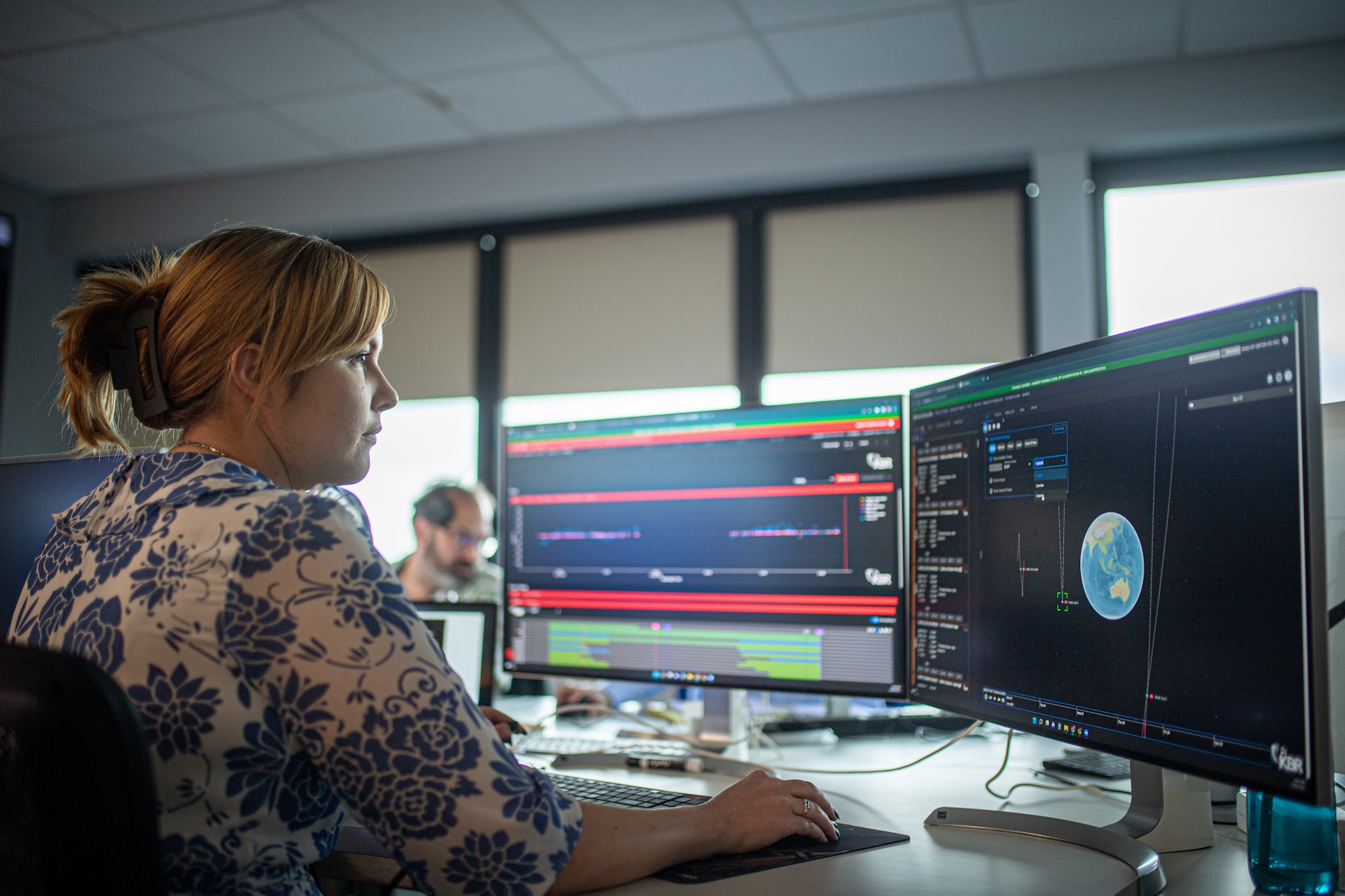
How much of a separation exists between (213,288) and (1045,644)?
91cm

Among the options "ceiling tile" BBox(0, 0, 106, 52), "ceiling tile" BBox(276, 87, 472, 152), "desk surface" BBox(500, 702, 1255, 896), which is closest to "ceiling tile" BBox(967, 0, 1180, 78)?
"ceiling tile" BBox(276, 87, 472, 152)

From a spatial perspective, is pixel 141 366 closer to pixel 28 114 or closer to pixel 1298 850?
pixel 1298 850

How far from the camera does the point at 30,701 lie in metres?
0.65

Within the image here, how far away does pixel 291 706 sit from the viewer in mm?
770

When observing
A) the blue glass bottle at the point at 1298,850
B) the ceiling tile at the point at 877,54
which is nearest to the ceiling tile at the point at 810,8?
the ceiling tile at the point at 877,54

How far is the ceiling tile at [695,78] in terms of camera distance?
3.45 m

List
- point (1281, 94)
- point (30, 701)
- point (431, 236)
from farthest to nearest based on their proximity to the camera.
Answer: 1. point (431, 236)
2. point (1281, 94)
3. point (30, 701)

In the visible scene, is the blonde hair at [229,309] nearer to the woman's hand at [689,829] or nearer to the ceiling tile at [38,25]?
the woman's hand at [689,829]

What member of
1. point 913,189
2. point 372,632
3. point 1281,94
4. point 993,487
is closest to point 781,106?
point 913,189

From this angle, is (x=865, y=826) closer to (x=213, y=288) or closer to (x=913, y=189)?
(x=213, y=288)

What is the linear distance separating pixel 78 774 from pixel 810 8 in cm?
309

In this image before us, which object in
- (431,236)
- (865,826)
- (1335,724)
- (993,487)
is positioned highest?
(431,236)

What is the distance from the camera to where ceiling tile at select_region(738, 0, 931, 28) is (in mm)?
3094

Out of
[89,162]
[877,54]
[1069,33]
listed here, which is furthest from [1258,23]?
[89,162]
